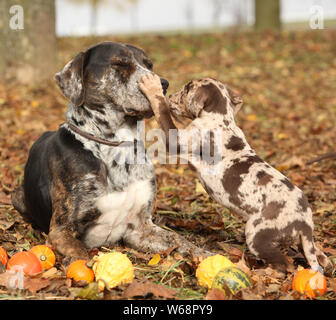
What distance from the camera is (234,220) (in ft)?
18.6

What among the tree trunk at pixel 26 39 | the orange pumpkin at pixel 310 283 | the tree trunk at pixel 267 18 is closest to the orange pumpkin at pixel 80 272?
the orange pumpkin at pixel 310 283

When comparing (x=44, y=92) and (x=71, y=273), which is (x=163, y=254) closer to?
(x=71, y=273)

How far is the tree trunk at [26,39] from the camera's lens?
→ 34.3ft

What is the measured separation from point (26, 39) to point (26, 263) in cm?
782

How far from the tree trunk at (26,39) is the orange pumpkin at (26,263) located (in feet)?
25.0

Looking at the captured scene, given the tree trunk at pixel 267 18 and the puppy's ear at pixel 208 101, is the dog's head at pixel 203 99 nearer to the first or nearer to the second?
the puppy's ear at pixel 208 101

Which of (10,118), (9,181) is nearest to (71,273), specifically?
(9,181)

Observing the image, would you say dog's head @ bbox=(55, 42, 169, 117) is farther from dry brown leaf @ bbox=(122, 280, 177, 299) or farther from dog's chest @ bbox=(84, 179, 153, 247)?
dry brown leaf @ bbox=(122, 280, 177, 299)

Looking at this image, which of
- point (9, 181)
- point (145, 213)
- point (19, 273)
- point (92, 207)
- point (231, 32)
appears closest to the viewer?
point (19, 273)

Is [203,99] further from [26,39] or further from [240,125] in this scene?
[26,39]

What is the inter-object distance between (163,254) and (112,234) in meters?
0.53

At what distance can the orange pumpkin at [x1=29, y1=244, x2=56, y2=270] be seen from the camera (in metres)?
4.04

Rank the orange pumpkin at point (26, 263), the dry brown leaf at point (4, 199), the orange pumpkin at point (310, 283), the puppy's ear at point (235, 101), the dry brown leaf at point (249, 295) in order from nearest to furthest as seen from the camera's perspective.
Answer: the dry brown leaf at point (249, 295) < the orange pumpkin at point (310, 283) < the orange pumpkin at point (26, 263) < the puppy's ear at point (235, 101) < the dry brown leaf at point (4, 199)

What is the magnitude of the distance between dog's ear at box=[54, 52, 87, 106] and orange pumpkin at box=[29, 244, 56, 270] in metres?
1.39
